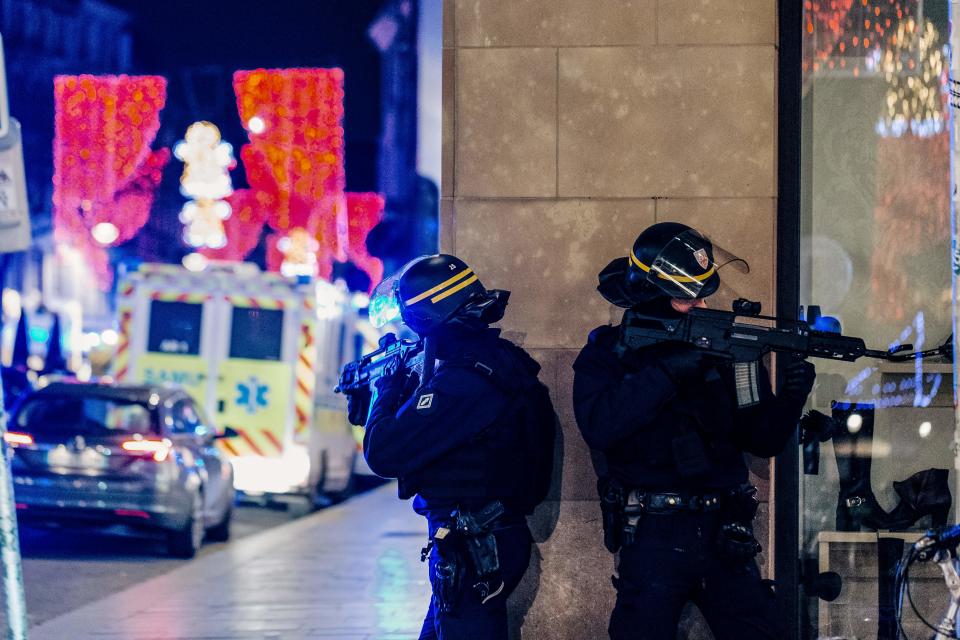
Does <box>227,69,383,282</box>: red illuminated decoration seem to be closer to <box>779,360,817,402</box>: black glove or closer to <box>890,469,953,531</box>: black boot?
<box>890,469,953,531</box>: black boot

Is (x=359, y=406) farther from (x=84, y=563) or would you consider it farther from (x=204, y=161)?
(x=204, y=161)

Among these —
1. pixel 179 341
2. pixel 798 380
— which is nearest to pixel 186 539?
pixel 179 341

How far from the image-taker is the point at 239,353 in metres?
15.4

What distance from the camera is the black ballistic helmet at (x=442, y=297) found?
15.4 feet

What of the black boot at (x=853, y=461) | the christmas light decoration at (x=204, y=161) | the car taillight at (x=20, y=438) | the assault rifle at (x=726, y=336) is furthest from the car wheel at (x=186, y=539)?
the christmas light decoration at (x=204, y=161)

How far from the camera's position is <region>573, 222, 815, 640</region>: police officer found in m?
4.38

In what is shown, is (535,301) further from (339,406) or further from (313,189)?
(313,189)

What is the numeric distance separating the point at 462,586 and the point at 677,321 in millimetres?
1147

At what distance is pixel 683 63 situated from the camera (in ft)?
19.3

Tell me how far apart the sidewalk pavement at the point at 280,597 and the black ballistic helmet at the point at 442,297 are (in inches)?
128

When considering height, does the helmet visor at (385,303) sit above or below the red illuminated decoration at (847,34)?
below

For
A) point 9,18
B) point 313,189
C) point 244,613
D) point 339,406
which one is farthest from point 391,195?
point 244,613

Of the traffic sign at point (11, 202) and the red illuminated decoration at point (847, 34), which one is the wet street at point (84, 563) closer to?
the traffic sign at point (11, 202)

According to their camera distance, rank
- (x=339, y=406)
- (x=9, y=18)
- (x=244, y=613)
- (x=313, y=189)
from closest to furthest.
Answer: (x=244, y=613) → (x=339, y=406) → (x=313, y=189) → (x=9, y=18)
